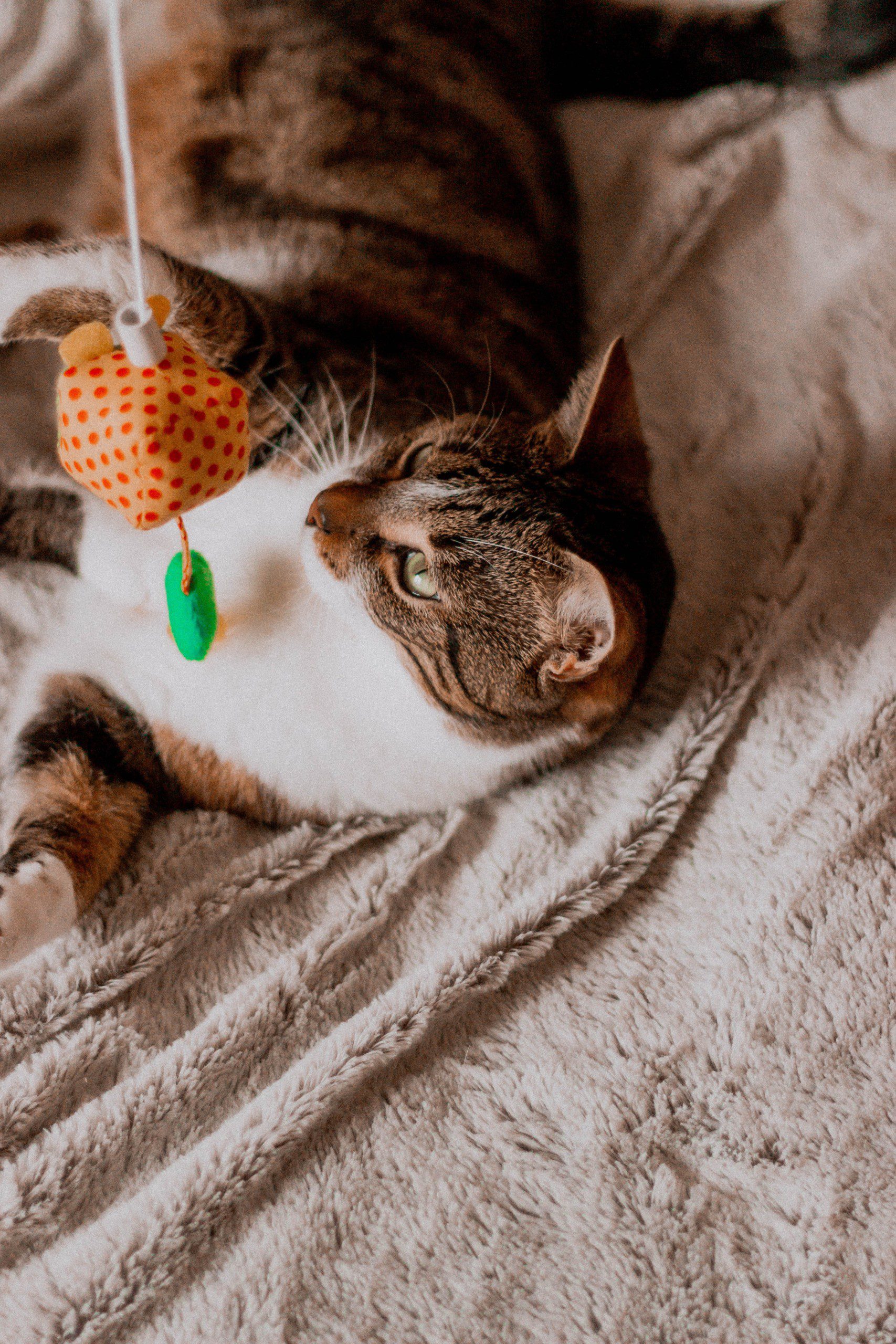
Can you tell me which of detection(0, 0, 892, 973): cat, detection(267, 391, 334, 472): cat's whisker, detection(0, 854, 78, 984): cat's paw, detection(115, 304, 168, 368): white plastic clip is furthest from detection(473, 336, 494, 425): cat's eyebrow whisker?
detection(0, 854, 78, 984): cat's paw

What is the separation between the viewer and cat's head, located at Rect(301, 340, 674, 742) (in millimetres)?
1045

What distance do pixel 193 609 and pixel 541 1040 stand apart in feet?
2.16

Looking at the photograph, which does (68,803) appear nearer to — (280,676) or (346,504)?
(280,676)

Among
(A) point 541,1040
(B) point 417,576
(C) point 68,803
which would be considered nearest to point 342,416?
(B) point 417,576

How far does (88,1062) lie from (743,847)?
850 mm

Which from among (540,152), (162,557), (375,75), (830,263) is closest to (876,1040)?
(162,557)

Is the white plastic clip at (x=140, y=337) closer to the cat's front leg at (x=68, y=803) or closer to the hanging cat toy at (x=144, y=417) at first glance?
the hanging cat toy at (x=144, y=417)

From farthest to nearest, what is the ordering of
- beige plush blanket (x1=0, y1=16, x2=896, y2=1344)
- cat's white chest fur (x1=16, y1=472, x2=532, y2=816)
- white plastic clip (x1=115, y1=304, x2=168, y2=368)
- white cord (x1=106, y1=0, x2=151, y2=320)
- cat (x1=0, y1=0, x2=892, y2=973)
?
1. cat's white chest fur (x1=16, y1=472, x2=532, y2=816)
2. cat (x1=0, y1=0, x2=892, y2=973)
3. beige plush blanket (x1=0, y1=16, x2=896, y2=1344)
4. white plastic clip (x1=115, y1=304, x2=168, y2=368)
5. white cord (x1=106, y1=0, x2=151, y2=320)

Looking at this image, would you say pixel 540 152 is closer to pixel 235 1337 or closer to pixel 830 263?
pixel 830 263

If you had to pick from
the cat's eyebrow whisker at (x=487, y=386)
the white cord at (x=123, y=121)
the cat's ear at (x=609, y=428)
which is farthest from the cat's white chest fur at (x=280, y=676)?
the white cord at (x=123, y=121)

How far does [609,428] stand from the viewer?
45.8 inches

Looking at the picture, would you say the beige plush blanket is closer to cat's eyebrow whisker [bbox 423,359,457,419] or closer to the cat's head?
the cat's head

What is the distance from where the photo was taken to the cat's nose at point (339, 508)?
1112mm

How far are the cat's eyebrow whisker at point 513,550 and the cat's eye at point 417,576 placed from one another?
64 mm
